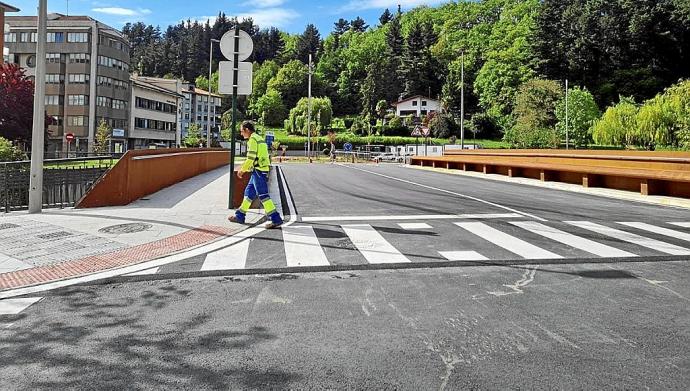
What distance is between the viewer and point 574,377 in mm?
3408

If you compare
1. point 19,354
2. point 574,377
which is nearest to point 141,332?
point 19,354

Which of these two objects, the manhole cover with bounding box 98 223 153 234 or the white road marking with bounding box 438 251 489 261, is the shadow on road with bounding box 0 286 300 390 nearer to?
the white road marking with bounding box 438 251 489 261

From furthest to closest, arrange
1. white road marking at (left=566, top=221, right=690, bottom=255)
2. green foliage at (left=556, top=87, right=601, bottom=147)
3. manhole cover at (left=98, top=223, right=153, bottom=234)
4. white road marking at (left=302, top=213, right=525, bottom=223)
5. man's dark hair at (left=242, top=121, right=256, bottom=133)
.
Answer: green foliage at (left=556, top=87, right=601, bottom=147) < white road marking at (left=302, top=213, right=525, bottom=223) < man's dark hair at (left=242, top=121, right=256, bottom=133) < manhole cover at (left=98, top=223, right=153, bottom=234) < white road marking at (left=566, top=221, right=690, bottom=255)

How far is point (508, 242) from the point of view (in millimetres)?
8055

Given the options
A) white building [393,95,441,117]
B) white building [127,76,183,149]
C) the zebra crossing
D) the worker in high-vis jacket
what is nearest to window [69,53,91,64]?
white building [127,76,183,149]

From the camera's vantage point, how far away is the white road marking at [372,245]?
22.8ft

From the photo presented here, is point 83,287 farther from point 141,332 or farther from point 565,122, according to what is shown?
point 565,122

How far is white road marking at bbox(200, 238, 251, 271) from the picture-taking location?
654cm

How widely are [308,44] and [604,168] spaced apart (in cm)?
16134

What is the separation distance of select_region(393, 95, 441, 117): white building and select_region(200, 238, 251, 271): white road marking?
108251mm

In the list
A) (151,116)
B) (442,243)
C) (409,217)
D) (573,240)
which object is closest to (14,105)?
(151,116)

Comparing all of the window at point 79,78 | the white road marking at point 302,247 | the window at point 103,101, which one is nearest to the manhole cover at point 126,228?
the white road marking at point 302,247

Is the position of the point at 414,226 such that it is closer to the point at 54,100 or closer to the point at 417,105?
the point at 54,100

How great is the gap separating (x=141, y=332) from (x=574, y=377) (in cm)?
323
